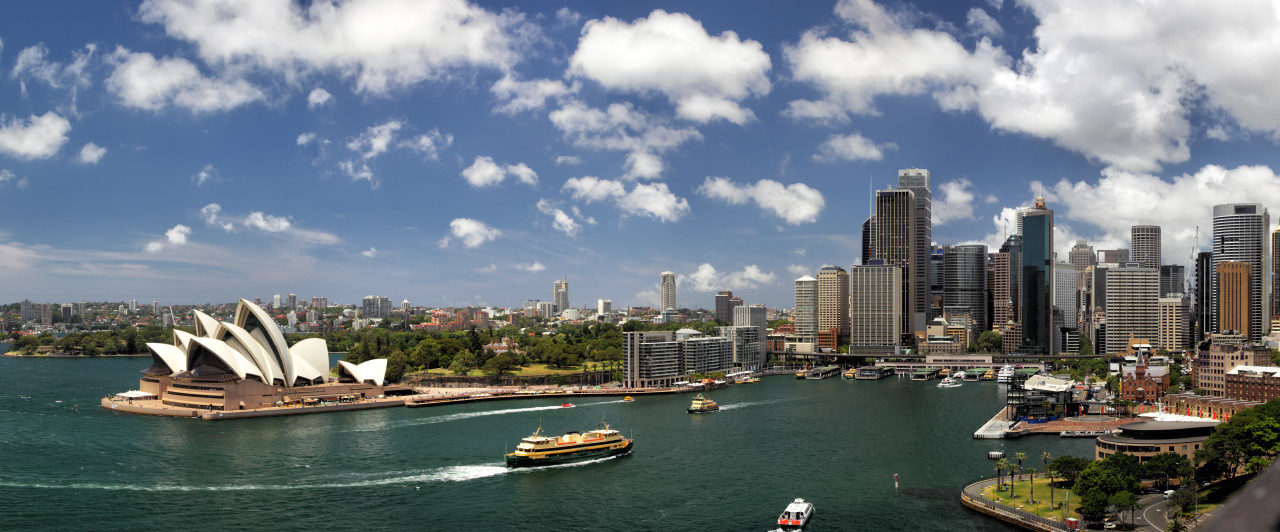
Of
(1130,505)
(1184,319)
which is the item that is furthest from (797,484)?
(1184,319)

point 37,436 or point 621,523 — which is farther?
point 37,436

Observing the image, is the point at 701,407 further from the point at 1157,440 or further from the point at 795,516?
the point at 795,516

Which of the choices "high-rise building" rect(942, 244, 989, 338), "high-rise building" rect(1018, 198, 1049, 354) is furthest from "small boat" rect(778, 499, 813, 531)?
"high-rise building" rect(942, 244, 989, 338)

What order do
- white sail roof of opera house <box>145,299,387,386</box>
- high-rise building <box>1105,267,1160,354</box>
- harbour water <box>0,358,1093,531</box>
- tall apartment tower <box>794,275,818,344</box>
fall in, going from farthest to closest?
1. tall apartment tower <box>794,275,818,344</box>
2. high-rise building <box>1105,267,1160,354</box>
3. white sail roof of opera house <box>145,299,387,386</box>
4. harbour water <box>0,358,1093,531</box>

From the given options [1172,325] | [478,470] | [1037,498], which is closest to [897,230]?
[1172,325]

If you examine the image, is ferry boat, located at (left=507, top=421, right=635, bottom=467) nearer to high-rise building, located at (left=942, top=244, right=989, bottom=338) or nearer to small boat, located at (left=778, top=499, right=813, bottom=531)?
small boat, located at (left=778, top=499, right=813, bottom=531)

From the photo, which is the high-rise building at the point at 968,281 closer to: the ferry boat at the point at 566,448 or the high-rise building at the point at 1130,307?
the high-rise building at the point at 1130,307

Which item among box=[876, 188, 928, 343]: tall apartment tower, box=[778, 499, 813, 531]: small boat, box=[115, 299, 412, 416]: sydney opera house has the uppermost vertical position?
box=[876, 188, 928, 343]: tall apartment tower

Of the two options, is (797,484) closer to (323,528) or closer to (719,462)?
(719,462)
